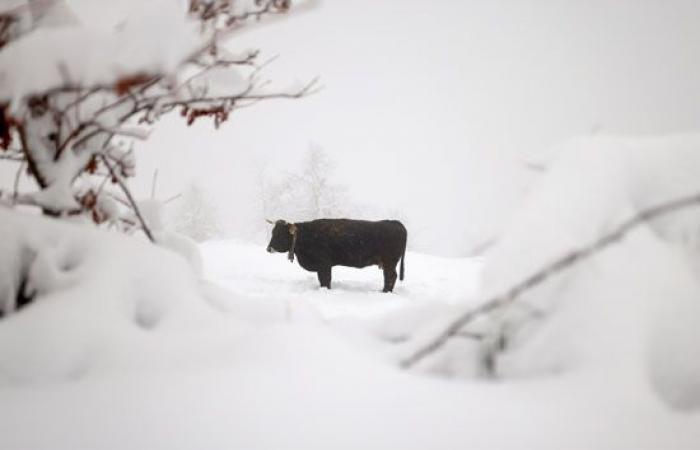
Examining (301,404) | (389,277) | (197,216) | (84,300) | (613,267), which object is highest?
(613,267)

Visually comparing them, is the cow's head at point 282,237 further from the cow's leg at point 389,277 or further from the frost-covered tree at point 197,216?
the frost-covered tree at point 197,216

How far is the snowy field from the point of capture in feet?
3.02

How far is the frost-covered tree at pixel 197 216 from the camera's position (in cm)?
3406

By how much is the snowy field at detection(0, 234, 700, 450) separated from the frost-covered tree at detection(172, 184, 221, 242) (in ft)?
114

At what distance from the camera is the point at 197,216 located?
3450 cm

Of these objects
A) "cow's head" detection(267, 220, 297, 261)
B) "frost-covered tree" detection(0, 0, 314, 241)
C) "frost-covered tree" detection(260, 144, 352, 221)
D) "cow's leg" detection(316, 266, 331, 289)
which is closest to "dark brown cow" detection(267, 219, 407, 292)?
"cow's leg" detection(316, 266, 331, 289)

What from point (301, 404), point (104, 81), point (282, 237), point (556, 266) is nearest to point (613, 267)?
point (556, 266)

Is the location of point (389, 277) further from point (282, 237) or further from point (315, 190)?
point (315, 190)

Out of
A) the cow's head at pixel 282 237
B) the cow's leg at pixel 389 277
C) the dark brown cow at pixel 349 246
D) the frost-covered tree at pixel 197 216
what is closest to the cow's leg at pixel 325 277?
the dark brown cow at pixel 349 246

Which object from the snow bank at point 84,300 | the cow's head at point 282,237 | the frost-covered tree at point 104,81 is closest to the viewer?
the frost-covered tree at point 104,81

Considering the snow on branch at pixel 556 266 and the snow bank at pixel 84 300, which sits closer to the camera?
the snow on branch at pixel 556 266

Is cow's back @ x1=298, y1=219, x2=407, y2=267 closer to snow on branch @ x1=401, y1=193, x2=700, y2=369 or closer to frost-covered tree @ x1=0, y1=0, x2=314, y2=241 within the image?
frost-covered tree @ x1=0, y1=0, x2=314, y2=241

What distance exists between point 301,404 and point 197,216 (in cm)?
3612

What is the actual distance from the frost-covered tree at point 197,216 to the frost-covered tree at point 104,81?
111 feet
